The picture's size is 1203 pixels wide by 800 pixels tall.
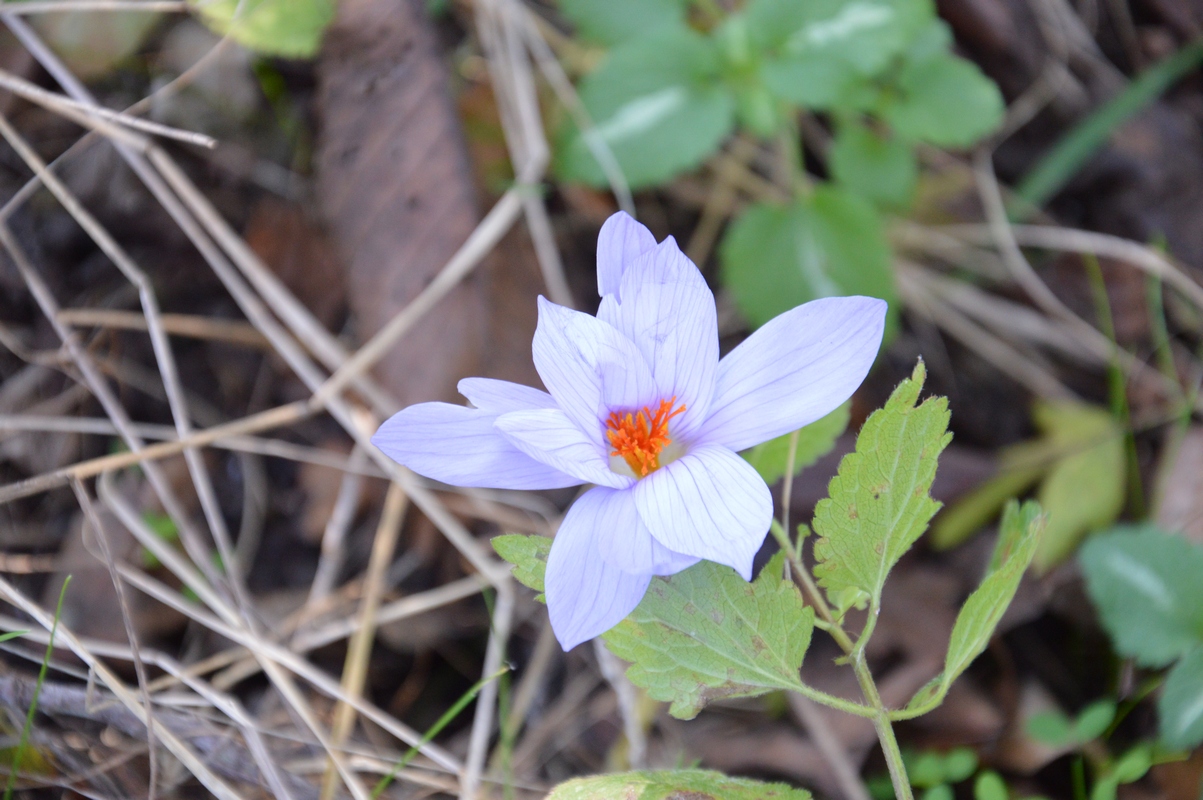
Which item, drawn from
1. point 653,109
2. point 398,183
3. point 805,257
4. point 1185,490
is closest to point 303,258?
point 398,183

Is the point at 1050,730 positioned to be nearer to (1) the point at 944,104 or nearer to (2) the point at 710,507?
(2) the point at 710,507

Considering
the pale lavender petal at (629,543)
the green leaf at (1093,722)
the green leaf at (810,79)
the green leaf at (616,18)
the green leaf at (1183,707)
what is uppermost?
the green leaf at (616,18)

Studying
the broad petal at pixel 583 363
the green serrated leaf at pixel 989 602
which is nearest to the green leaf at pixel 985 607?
the green serrated leaf at pixel 989 602

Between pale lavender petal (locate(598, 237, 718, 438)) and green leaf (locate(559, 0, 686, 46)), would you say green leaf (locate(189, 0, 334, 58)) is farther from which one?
pale lavender petal (locate(598, 237, 718, 438))

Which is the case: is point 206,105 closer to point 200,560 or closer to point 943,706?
point 200,560

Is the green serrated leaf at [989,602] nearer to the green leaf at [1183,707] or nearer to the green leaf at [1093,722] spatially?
the green leaf at [1183,707]

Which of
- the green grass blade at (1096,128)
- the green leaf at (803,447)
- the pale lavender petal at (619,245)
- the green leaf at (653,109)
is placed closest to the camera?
the pale lavender petal at (619,245)
